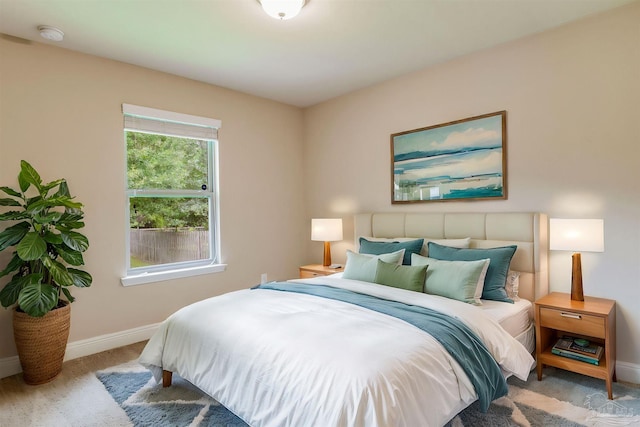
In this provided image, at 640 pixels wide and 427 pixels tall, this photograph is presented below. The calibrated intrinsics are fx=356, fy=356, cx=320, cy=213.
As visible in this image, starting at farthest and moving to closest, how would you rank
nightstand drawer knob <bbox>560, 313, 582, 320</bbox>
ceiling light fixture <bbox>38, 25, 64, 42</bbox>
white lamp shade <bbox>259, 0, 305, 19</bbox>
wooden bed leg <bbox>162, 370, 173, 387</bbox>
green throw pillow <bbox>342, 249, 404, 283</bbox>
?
1. green throw pillow <bbox>342, 249, 404, 283</bbox>
2. ceiling light fixture <bbox>38, 25, 64, 42</bbox>
3. wooden bed leg <bbox>162, 370, 173, 387</bbox>
4. nightstand drawer knob <bbox>560, 313, 582, 320</bbox>
5. white lamp shade <bbox>259, 0, 305, 19</bbox>

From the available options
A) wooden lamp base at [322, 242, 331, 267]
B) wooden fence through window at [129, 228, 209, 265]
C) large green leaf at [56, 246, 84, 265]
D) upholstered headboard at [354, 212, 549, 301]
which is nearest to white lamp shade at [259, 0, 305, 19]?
upholstered headboard at [354, 212, 549, 301]

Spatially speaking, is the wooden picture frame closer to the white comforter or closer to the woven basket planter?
the white comforter

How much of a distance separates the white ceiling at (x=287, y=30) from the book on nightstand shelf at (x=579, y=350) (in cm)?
232

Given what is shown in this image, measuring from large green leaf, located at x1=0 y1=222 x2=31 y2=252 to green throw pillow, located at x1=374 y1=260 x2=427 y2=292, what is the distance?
2583 mm

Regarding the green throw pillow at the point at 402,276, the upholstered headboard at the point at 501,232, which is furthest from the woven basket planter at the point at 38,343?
the upholstered headboard at the point at 501,232

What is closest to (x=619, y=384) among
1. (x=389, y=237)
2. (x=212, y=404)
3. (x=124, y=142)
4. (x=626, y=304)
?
(x=626, y=304)

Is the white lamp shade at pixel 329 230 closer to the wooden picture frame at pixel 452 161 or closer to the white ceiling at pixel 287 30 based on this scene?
the wooden picture frame at pixel 452 161

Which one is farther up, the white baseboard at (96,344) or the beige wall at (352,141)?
the beige wall at (352,141)

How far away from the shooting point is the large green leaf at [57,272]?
2447 mm

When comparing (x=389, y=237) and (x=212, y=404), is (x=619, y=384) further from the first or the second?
(x=212, y=404)

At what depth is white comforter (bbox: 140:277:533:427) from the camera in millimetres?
1402

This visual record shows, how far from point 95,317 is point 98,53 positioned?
227cm

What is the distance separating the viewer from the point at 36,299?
2.37 metres

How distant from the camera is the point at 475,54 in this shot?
313cm
